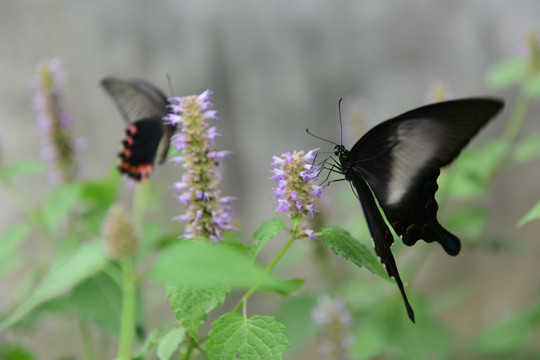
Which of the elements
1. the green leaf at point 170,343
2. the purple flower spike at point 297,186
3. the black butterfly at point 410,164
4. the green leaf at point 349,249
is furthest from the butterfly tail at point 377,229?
the green leaf at point 170,343

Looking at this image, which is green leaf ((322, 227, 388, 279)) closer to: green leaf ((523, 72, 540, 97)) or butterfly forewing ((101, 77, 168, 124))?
butterfly forewing ((101, 77, 168, 124))

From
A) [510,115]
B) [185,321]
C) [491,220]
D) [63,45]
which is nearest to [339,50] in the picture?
[510,115]

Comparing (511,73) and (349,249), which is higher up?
(511,73)

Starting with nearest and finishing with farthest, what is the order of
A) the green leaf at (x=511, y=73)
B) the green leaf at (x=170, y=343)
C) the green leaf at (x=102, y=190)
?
the green leaf at (x=170, y=343) < the green leaf at (x=102, y=190) < the green leaf at (x=511, y=73)

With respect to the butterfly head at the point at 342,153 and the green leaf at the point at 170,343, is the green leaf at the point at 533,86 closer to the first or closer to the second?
the butterfly head at the point at 342,153

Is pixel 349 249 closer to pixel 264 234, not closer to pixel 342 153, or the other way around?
pixel 264 234

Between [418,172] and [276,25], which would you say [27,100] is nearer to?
[276,25]

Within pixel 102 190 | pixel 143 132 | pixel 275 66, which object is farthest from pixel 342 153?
pixel 275 66
